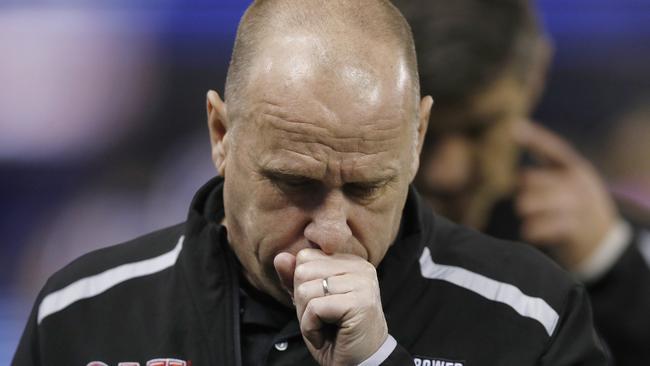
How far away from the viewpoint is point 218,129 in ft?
6.51

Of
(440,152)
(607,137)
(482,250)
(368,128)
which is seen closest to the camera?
(368,128)

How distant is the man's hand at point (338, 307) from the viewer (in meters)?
1.68

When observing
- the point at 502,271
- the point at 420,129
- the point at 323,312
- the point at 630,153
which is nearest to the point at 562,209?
the point at 502,271

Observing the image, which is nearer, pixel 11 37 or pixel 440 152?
pixel 440 152

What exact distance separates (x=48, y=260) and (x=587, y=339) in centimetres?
317

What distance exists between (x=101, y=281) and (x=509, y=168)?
158 centimetres

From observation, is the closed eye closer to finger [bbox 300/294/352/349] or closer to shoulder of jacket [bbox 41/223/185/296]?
finger [bbox 300/294/352/349]

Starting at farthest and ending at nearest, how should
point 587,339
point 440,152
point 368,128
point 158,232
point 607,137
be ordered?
point 607,137 → point 440,152 → point 158,232 → point 587,339 → point 368,128

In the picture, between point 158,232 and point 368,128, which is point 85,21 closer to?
point 158,232

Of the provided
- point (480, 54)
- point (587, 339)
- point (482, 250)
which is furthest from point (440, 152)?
point (587, 339)

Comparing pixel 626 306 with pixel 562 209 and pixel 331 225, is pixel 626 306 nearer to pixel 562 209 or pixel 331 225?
pixel 562 209

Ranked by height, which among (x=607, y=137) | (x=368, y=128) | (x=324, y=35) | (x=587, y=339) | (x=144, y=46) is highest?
(x=324, y=35)

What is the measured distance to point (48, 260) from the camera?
4.63 metres

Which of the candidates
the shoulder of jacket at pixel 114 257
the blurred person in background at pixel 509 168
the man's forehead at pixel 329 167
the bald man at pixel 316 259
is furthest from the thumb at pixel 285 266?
the blurred person in background at pixel 509 168
